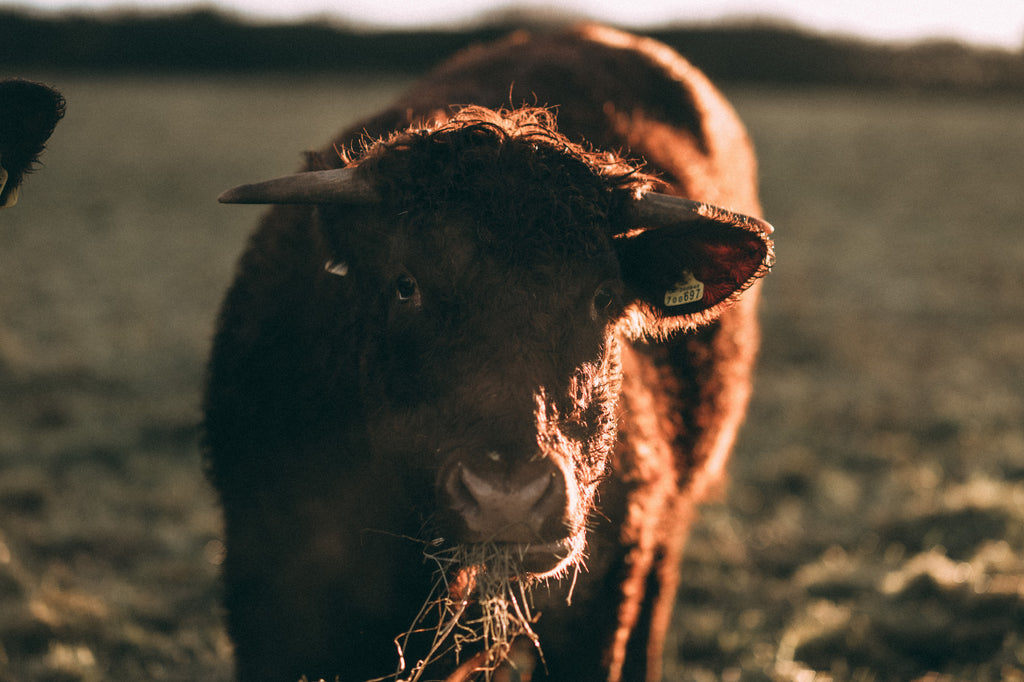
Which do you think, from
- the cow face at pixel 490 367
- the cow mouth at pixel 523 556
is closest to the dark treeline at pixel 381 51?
the cow face at pixel 490 367

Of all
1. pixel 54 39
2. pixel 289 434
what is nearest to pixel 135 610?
pixel 289 434

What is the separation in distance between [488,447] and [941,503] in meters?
4.09

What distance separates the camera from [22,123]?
8.04ft

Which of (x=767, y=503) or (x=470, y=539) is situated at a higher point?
(x=470, y=539)

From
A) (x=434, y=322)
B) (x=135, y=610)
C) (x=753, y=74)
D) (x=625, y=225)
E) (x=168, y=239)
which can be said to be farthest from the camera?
(x=753, y=74)

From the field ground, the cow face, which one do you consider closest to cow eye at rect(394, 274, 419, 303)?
the cow face

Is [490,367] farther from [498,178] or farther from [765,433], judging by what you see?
[765,433]

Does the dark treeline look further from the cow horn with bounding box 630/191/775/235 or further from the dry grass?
the dry grass

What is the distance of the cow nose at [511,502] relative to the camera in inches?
82.0

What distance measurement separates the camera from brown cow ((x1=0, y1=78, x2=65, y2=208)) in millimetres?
2361

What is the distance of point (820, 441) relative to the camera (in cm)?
641

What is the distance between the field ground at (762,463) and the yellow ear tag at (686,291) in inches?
74.5

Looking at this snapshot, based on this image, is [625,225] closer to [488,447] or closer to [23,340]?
[488,447]

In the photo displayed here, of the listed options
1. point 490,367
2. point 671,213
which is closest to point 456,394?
point 490,367
